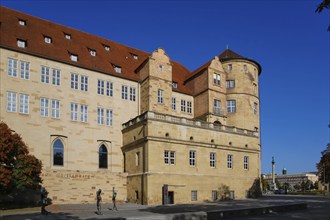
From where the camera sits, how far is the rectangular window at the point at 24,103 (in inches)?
1453

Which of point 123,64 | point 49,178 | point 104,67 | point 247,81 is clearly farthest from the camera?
point 247,81

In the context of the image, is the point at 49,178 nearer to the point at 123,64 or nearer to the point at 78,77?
the point at 78,77

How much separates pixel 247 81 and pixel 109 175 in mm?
23935

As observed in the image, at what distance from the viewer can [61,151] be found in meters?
39.0

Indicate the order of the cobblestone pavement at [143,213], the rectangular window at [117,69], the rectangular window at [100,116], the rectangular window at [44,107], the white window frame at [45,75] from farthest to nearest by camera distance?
the rectangular window at [117,69] < the rectangular window at [100,116] < the white window frame at [45,75] < the rectangular window at [44,107] < the cobblestone pavement at [143,213]

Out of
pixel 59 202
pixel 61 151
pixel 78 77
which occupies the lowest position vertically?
pixel 59 202

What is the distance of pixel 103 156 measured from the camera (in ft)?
139

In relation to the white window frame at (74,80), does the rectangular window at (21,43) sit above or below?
above

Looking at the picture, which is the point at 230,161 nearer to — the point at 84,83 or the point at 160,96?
the point at 160,96

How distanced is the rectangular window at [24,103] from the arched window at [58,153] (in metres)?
4.53

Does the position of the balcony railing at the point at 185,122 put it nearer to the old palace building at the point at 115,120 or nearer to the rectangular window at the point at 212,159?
the old palace building at the point at 115,120

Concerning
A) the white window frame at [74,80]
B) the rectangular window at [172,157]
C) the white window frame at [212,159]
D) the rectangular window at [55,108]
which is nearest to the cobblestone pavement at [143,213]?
the rectangular window at [172,157]

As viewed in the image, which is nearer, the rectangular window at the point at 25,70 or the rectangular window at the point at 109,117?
the rectangular window at the point at 25,70

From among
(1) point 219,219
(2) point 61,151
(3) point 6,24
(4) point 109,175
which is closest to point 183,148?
(4) point 109,175
